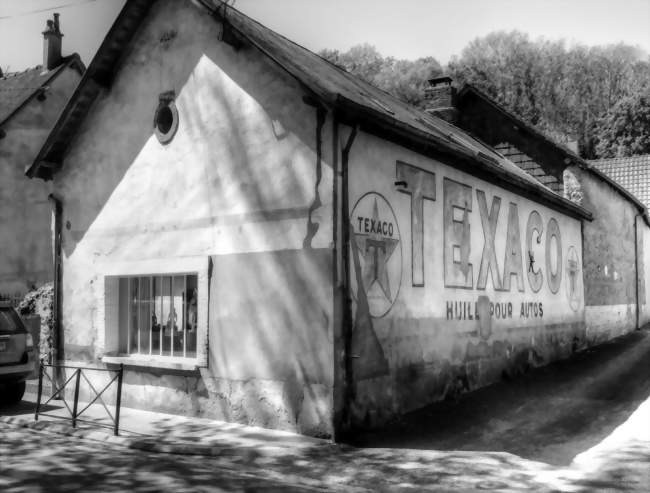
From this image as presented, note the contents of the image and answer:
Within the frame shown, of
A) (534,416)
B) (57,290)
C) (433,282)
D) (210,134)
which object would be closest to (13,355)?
(57,290)

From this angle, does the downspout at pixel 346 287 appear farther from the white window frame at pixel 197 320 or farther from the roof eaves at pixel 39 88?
the roof eaves at pixel 39 88

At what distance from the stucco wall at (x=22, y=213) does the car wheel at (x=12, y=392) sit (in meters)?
10.6

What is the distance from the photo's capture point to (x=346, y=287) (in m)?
8.54

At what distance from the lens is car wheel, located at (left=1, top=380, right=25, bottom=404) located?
11172mm

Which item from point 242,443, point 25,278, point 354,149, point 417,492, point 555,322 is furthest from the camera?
point 25,278

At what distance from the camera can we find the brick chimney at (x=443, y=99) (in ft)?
68.2

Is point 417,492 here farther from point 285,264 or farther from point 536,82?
point 536,82

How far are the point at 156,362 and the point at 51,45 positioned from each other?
725 inches

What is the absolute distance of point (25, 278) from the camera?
69.4 feet

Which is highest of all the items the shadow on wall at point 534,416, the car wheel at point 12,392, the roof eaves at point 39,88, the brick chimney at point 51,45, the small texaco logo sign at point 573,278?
the brick chimney at point 51,45

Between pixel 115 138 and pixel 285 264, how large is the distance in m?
4.48

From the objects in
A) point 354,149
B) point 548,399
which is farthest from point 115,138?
point 548,399

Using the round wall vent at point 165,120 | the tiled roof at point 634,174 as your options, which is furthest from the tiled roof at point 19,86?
the tiled roof at point 634,174

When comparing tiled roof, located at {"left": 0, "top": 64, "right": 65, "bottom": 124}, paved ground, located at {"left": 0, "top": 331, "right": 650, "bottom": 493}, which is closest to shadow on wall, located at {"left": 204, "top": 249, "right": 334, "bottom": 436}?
paved ground, located at {"left": 0, "top": 331, "right": 650, "bottom": 493}
